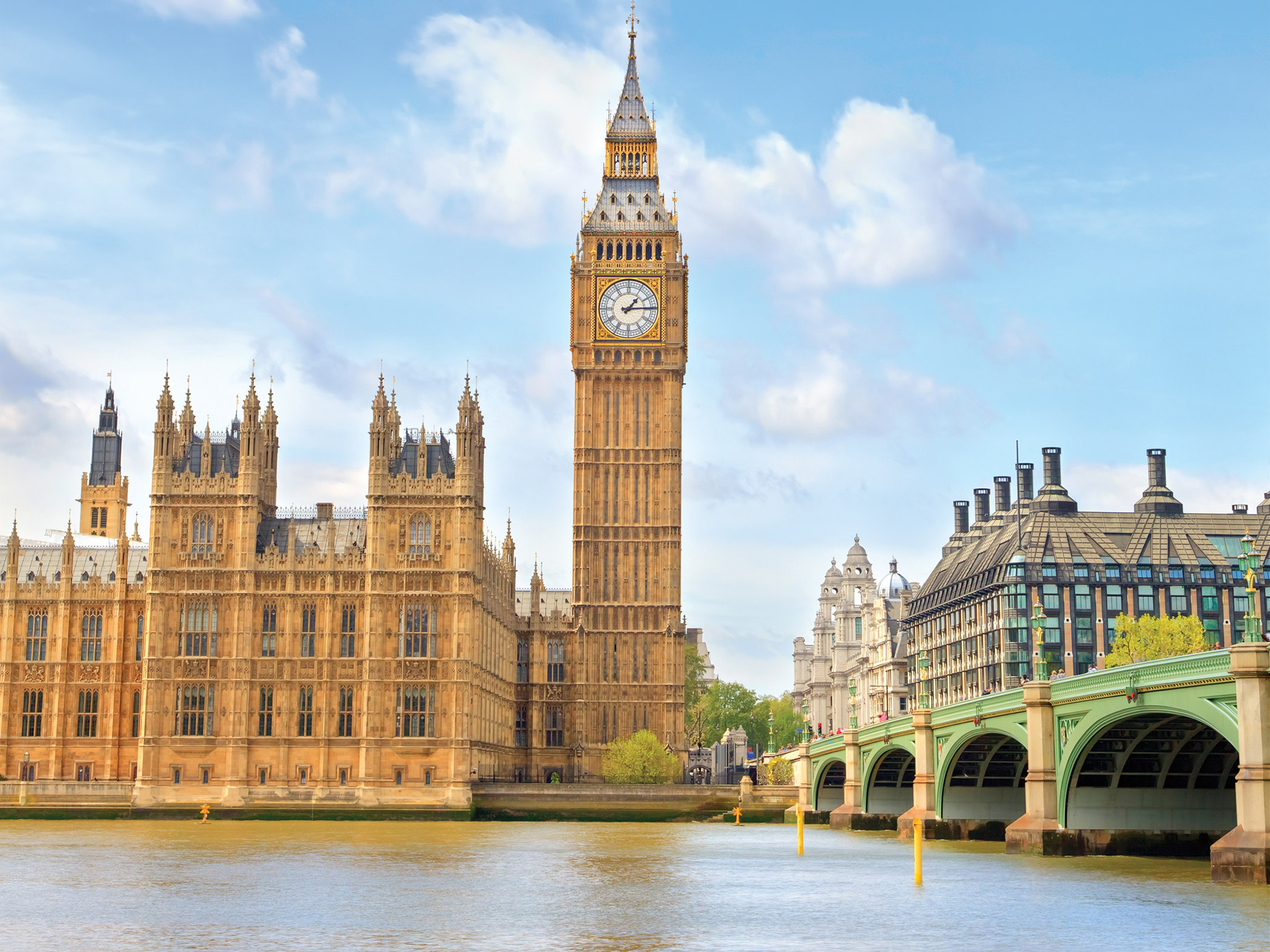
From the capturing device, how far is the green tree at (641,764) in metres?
124

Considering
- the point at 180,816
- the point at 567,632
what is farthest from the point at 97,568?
the point at 567,632

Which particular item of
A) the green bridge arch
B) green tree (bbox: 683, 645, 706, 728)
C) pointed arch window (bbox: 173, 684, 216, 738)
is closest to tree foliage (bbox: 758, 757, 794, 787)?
green tree (bbox: 683, 645, 706, 728)

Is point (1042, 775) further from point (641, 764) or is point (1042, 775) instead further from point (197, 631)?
point (641, 764)

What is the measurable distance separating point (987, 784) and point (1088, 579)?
64.3 m

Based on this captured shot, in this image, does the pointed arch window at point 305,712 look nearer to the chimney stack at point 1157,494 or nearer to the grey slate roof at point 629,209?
the grey slate roof at point 629,209

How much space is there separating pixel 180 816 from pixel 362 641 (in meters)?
14.8

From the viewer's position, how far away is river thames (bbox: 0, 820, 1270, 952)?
37125mm

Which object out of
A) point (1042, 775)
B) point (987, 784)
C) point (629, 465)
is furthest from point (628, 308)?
point (1042, 775)

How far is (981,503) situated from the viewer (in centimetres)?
17738

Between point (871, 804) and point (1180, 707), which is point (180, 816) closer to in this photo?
point (871, 804)

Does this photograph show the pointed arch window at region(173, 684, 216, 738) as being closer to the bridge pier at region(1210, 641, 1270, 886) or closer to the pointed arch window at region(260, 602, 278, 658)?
the pointed arch window at region(260, 602, 278, 658)

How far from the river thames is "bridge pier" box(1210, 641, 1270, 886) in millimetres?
1154

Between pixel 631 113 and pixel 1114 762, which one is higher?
pixel 631 113

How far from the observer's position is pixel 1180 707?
1923 inches
